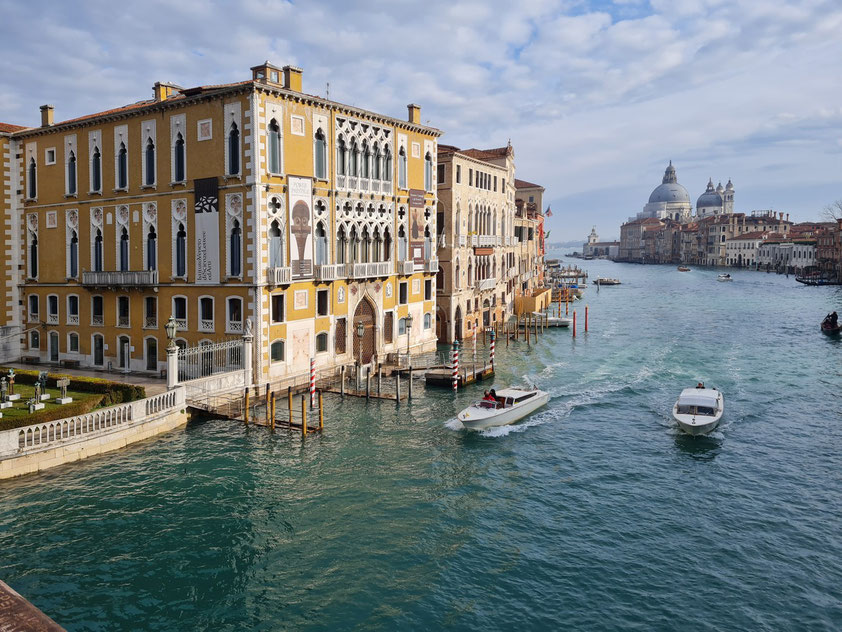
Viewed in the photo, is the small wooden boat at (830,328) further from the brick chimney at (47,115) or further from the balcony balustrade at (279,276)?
the brick chimney at (47,115)

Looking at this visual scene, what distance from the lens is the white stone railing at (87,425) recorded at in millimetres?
20233

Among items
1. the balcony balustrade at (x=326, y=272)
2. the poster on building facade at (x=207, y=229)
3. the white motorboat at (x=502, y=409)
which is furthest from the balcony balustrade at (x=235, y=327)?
the white motorboat at (x=502, y=409)

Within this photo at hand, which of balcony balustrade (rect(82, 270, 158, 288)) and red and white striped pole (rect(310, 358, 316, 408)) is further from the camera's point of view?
balcony balustrade (rect(82, 270, 158, 288))

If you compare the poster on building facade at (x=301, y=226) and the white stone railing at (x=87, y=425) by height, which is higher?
the poster on building facade at (x=301, y=226)

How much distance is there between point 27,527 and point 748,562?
18.0 metres

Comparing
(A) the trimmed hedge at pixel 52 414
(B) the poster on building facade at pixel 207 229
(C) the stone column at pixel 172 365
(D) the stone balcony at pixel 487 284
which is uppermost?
(B) the poster on building facade at pixel 207 229

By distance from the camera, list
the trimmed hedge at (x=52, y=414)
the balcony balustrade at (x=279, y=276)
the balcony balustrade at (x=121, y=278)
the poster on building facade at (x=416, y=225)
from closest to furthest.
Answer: the trimmed hedge at (x=52, y=414)
the balcony balustrade at (x=279, y=276)
the balcony balustrade at (x=121, y=278)
the poster on building facade at (x=416, y=225)

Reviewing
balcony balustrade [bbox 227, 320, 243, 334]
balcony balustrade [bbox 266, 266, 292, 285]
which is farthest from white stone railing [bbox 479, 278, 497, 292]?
balcony balustrade [bbox 227, 320, 243, 334]

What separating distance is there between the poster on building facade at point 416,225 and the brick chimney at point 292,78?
33.7ft

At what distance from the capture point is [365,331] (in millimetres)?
37156

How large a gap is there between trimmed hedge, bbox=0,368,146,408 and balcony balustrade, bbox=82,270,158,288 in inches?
264

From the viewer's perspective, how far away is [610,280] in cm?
12775

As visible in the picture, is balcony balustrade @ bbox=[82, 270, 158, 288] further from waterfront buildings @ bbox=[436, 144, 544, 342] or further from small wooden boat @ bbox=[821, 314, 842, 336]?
small wooden boat @ bbox=[821, 314, 842, 336]

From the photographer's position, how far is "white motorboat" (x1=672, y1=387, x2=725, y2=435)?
85.0ft
